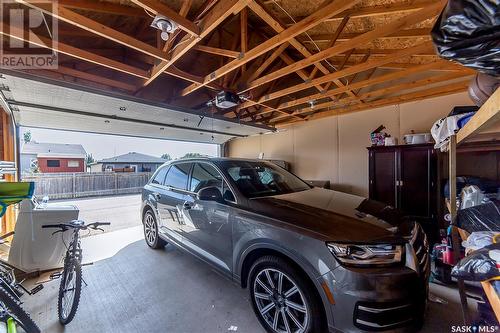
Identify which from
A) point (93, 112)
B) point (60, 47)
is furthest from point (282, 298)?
point (93, 112)

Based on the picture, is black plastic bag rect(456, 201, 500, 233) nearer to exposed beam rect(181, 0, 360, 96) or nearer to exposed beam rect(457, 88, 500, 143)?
exposed beam rect(457, 88, 500, 143)

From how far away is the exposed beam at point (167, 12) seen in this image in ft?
5.72

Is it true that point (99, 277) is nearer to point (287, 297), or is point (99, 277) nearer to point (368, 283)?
point (287, 297)

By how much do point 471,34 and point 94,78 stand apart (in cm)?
396

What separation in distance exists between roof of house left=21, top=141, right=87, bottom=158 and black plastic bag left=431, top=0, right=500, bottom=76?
2035cm

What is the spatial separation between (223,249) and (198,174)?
0.98 meters

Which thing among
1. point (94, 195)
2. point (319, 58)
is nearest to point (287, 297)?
point (319, 58)

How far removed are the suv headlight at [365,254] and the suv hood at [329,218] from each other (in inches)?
1.5

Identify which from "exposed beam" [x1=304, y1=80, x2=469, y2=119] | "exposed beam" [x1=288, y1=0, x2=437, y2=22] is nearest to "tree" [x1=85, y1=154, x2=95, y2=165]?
"exposed beam" [x1=304, y1=80, x2=469, y2=119]

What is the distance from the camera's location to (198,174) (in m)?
2.62

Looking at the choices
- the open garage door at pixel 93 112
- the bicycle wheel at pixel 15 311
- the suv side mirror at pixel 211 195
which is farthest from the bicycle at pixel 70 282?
the open garage door at pixel 93 112

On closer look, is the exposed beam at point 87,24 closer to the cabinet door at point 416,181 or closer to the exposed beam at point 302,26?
the exposed beam at point 302,26

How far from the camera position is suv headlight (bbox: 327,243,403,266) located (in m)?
1.37

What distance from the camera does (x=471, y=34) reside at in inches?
30.1
